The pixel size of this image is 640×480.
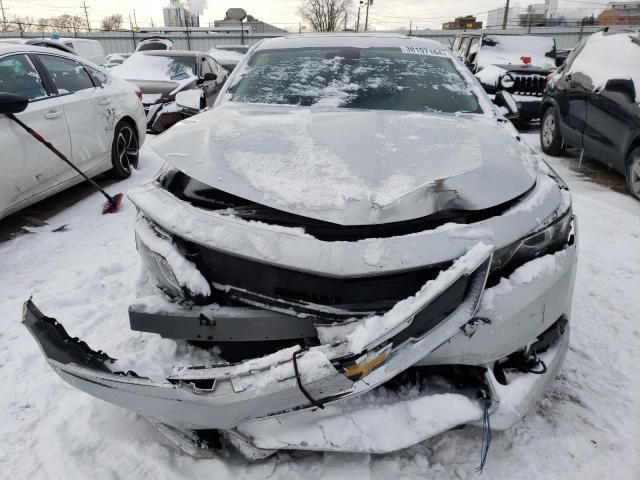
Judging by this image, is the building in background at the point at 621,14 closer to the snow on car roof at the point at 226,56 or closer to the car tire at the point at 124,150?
the snow on car roof at the point at 226,56

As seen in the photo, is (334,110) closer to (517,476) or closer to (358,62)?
(358,62)

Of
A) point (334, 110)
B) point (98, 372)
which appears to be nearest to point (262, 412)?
point (98, 372)

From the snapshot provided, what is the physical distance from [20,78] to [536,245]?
4274 mm

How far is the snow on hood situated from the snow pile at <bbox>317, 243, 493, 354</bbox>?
9393mm

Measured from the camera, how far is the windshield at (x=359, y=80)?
297 centimetres

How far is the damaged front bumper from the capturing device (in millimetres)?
1424

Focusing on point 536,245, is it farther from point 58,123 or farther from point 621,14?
Result: point 621,14

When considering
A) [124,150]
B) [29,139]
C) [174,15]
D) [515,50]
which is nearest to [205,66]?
[124,150]

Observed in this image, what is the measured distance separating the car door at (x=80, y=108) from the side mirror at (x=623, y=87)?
18.4ft

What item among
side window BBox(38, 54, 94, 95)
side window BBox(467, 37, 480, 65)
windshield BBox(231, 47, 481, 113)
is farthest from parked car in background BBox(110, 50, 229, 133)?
side window BBox(467, 37, 480, 65)

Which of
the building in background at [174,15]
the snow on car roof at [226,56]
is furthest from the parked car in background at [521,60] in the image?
the building in background at [174,15]

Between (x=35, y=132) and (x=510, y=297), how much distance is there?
3.92 metres

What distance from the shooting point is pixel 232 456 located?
1.80 meters

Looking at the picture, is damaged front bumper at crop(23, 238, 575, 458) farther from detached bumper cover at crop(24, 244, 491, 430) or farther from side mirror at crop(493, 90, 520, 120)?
side mirror at crop(493, 90, 520, 120)
